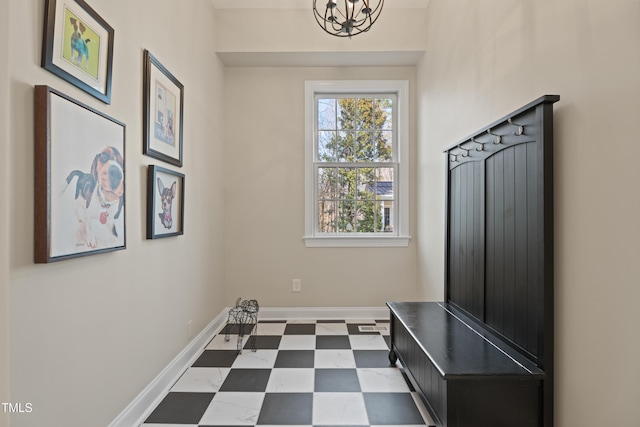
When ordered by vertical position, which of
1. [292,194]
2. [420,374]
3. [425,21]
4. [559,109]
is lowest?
[420,374]

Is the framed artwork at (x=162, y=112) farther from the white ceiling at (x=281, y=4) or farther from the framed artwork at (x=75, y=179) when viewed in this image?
the white ceiling at (x=281, y=4)

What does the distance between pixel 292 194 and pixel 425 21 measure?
7.20 feet

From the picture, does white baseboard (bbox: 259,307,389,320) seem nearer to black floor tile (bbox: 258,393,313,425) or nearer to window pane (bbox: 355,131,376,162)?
black floor tile (bbox: 258,393,313,425)

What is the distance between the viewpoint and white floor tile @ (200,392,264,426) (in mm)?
1885

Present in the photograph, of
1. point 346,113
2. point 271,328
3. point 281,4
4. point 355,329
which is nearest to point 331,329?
point 355,329

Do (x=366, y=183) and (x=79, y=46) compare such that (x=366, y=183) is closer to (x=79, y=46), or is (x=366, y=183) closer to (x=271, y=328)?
(x=271, y=328)

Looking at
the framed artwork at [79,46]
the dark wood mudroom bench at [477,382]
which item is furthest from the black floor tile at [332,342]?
the framed artwork at [79,46]

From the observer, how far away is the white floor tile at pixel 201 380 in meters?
2.24

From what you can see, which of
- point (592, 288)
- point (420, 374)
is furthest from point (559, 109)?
point (420, 374)

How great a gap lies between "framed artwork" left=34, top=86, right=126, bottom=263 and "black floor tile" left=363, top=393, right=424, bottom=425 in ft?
5.42

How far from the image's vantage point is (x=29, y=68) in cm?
118

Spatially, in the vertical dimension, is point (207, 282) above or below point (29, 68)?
below

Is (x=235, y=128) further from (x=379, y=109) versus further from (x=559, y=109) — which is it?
(x=559, y=109)

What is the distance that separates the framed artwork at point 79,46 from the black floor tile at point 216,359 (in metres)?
1.94
